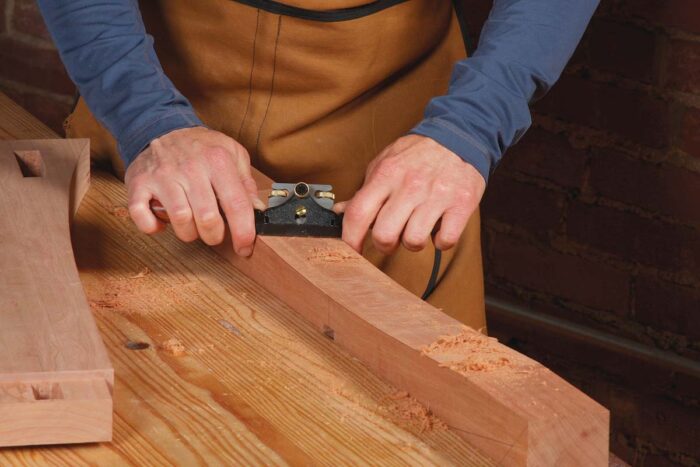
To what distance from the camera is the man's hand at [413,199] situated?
1042 mm

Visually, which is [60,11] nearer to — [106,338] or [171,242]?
[171,242]

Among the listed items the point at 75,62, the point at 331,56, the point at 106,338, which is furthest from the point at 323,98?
the point at 106,338

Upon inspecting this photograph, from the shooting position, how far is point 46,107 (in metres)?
2.53

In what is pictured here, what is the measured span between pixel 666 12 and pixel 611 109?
191 millimetres

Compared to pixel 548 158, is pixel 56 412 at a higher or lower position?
higher

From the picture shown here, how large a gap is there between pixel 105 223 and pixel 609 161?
0.98 meters

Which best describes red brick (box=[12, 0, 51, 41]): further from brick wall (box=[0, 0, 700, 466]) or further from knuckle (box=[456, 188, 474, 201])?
knuckle (box=[456, 188, 474, 201])

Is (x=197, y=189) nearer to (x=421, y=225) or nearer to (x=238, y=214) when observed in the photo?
(x=238, y=214)

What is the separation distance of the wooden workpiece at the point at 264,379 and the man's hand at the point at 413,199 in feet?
0.14

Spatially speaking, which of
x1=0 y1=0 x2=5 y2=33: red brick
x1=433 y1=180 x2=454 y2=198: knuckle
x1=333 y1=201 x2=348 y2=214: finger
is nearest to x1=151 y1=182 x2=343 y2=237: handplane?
x1=333 y1=201 x2=348 y2=214: finger

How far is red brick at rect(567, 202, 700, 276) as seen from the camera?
1.76 metres

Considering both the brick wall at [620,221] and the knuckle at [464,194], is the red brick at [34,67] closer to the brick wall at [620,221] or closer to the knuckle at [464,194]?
the brick wall at [620,221]

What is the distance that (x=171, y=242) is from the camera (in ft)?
3.73

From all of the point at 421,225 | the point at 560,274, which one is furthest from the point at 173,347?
the point at 560,274
